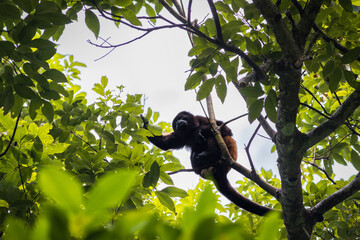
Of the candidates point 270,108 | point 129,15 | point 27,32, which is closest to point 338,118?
point 270,108

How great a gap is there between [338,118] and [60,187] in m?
2.33

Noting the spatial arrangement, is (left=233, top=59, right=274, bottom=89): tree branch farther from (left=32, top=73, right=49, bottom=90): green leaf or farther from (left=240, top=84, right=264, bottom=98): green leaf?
(left=32, top=73, right=49, bottom=90): green leaf

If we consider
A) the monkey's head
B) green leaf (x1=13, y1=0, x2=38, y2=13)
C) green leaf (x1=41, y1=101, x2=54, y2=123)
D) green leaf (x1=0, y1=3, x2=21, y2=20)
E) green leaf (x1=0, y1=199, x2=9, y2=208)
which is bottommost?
green leaf (x1=0, y1=199, x2=9, y2=208)

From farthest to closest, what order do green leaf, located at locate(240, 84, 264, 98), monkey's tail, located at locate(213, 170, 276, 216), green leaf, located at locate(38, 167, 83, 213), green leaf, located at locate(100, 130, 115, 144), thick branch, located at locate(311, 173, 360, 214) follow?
monkey's tail, located at locate(213, 170, 276, 216) < green leaf, located at locate(100, 130, 115, 144) < thick branch, located at locate(311, 173, 360, 214) < green leaf, located at locate(240, 84, 264, 98) < green leaf, located at locate(38, 167, 83, 213)

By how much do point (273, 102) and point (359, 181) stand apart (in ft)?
3.11

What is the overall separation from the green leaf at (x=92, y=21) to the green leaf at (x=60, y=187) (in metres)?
1.91

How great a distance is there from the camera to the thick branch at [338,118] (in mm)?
2262

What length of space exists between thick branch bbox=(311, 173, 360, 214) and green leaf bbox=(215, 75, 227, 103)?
3.68ft

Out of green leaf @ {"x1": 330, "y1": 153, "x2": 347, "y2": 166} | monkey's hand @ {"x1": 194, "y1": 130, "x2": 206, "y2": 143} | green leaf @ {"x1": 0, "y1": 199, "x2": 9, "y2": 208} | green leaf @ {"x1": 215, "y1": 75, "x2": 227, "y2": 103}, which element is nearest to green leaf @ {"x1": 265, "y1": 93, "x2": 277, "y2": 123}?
green leaf @ {"x1": 215, "y1": 75, "x2": 227, "y2": 103}

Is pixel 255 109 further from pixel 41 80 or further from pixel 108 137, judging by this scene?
pixel 41 80

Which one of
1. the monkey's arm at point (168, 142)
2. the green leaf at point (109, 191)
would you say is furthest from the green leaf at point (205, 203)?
the monkey's arm at point (168, 142)

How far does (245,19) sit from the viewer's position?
2332mm

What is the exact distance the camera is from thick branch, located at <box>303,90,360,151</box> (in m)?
2.26

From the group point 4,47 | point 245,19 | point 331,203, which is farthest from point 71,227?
point 331,203
